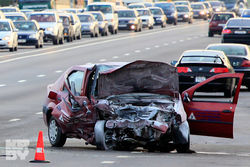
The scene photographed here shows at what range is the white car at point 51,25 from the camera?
5011 cm

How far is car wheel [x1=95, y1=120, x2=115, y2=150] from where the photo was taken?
13016 millimetres

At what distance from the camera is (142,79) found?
13.5 m

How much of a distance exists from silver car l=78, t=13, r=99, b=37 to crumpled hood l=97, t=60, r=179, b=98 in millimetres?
44876

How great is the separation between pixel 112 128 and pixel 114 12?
52.0 m

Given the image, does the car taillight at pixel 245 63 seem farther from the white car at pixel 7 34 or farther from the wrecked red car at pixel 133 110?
the white car at pixel 7 34

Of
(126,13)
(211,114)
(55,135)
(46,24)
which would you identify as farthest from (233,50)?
(126,13)

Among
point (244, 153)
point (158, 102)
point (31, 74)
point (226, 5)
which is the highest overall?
point (158, 102)

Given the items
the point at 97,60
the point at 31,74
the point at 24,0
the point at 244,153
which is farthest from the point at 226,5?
the point at 244,153

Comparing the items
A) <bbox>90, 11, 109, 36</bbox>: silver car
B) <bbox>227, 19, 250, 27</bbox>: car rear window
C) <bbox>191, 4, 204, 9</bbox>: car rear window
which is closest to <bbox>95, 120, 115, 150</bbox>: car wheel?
<bbox>227, 19, 250, 27</bbox>: car rear window

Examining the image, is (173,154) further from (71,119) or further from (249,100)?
(249,100)

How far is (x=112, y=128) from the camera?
13.0 m

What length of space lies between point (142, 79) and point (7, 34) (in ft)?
97.1

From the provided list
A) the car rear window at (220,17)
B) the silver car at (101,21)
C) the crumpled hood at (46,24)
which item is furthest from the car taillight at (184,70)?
the silver car at (101,21)

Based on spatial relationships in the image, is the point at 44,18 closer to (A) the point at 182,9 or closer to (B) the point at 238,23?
(B) the point at 238,23
